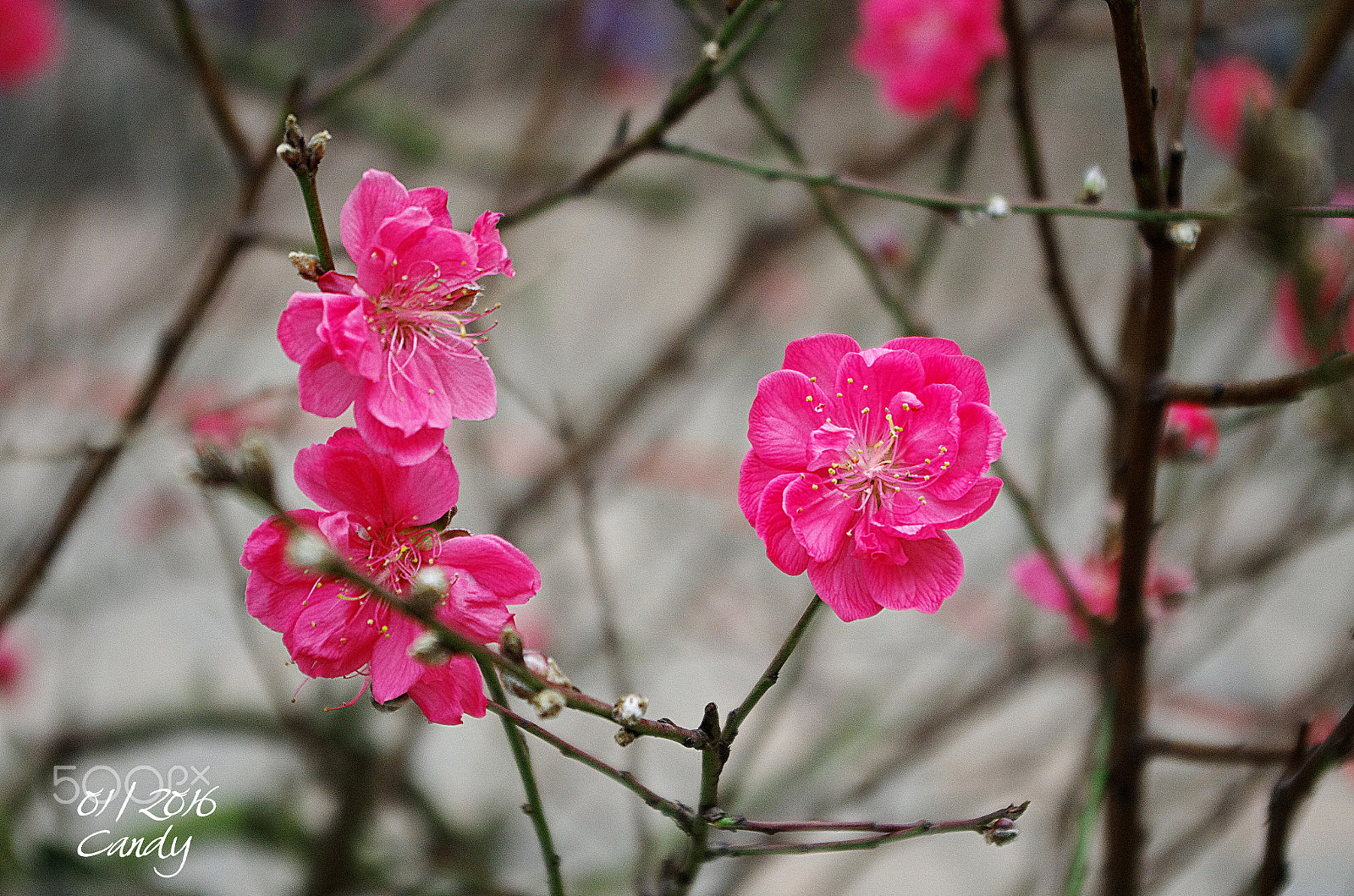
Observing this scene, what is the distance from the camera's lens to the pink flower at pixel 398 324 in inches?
12.3

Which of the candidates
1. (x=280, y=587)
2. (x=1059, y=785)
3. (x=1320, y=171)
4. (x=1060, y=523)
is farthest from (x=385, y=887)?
(x=1060, y=523)

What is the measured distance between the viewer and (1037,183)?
1.72 feet

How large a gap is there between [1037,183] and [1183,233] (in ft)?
0.58

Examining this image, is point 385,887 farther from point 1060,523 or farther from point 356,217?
point 1060,523

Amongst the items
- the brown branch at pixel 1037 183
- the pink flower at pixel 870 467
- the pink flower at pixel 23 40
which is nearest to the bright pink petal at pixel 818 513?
the pink flower at pixel 870 467

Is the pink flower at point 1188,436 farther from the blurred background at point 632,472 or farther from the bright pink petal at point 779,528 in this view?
the bright pink petal at point 779,528

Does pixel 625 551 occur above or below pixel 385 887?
above

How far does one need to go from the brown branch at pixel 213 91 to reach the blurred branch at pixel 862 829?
45 cm

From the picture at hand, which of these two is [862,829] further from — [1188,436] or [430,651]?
[1188,436]

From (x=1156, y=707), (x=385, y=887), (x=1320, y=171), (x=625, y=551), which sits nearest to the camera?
(x=1320, y=171)

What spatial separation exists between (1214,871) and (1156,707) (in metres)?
0.25

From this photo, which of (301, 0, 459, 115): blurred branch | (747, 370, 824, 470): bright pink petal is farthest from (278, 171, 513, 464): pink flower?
(301, 0, 459, 115): blurred branch

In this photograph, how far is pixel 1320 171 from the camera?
307 mm

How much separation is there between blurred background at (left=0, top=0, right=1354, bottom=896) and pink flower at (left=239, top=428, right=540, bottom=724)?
0.20 m
